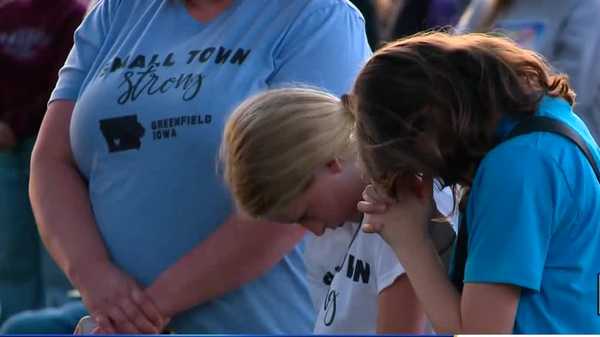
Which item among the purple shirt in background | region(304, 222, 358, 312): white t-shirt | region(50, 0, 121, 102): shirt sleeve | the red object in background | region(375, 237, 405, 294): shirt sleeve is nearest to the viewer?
region(375, 237, 405, 294): shirt sleeve

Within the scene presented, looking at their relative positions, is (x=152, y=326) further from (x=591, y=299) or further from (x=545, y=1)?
(x=545, y=1)

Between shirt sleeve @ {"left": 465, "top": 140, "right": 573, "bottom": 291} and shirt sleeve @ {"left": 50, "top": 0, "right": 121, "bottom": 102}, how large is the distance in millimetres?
1302

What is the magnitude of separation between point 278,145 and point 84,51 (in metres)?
0.84

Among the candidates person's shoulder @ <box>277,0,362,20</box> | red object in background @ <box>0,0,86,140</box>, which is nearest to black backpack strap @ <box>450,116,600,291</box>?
person's shoulder @ <box>277,0,362,20</box>

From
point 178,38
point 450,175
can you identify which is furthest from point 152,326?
point 450,175

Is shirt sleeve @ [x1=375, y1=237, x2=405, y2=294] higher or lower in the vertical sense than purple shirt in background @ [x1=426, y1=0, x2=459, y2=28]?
higher

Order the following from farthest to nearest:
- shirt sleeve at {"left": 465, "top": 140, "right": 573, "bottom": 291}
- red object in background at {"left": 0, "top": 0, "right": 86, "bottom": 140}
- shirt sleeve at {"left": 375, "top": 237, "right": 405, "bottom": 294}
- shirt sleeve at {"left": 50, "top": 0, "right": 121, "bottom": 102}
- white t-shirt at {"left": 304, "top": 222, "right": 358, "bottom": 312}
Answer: red object in background at {"left": 0, "top": 0, "right": 86, "bottom": 140} < shirt sleeve at {"left": 50, "top": 0, "right": 121, "bottom": 102} < white t-shirt at {"left": 304, "top": 222, "right": 358, "bottom": 312} < shirt sleeve at {"left": 375, "top": 237, "right": 405, "bottom": 294} < shirt sleeve at {"left": 465, "top": 140, "right": 573, "bottom": 291}

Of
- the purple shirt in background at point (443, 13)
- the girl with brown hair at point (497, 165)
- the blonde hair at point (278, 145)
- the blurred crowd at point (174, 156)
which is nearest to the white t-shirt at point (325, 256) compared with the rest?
the blurred crowd at point (174, 156)

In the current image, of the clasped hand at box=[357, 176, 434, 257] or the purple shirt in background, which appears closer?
the clasped hand at box=[357, 176, 434, 257]

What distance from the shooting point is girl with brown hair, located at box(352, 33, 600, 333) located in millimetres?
2330

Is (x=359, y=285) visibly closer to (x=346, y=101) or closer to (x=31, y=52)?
(x=346, y=101)

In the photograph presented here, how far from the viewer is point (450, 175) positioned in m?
2.44

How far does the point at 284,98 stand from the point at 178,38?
509 mm

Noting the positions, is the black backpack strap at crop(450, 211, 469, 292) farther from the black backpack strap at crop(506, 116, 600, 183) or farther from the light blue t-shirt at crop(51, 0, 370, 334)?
the light blue t-shirt at crop(51, 0, 370, 334)
